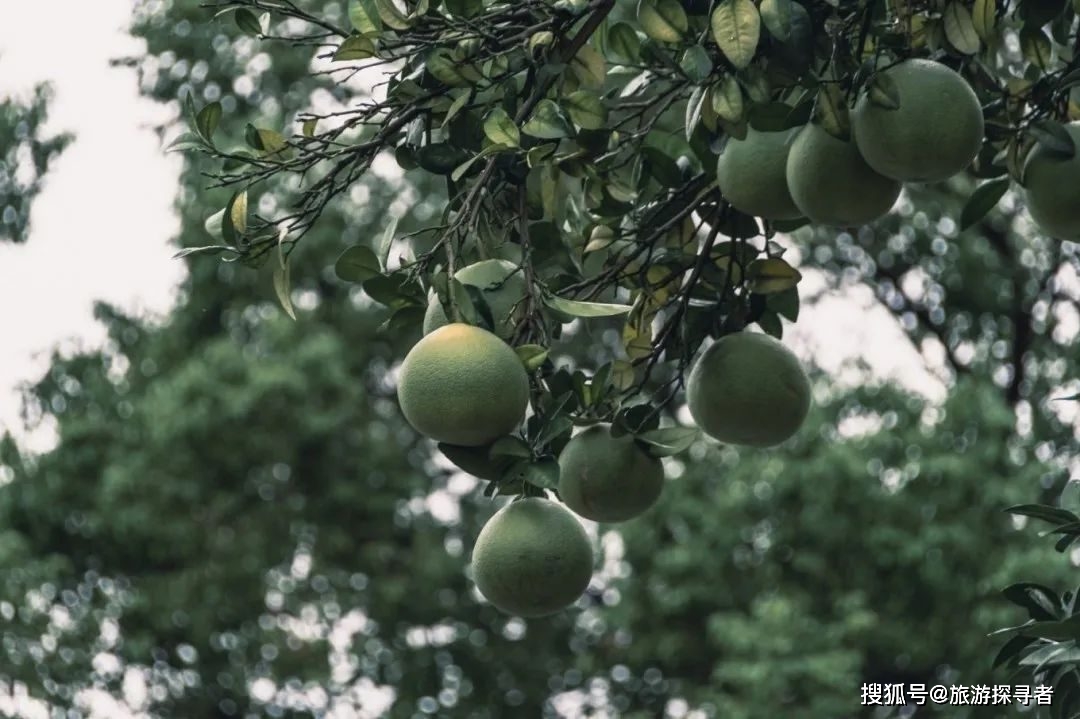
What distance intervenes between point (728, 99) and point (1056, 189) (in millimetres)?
509

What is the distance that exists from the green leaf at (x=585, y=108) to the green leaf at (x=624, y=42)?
0.36 m

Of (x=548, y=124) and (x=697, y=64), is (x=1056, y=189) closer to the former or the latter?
(x=697, y=64)

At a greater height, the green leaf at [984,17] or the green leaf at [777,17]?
the green leaf at [984,17]

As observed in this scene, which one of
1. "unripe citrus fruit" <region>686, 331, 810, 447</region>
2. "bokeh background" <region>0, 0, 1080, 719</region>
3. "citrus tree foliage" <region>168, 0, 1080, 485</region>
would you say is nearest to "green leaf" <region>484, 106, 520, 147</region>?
"citrus tree foliage" <region>168, 0, 1080, 485</region>

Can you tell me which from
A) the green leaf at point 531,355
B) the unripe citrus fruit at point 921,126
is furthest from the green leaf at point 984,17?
the green leaf at point 531,355

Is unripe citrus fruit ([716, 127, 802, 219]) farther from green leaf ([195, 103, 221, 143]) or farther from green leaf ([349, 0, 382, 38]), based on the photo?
green leaf ([195, 103, 221, 143])

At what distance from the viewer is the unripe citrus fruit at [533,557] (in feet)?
6.40

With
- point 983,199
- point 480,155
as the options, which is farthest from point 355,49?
point 983,199

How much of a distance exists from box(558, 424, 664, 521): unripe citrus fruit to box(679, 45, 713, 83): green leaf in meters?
0.47

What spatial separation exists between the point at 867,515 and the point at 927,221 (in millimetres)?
2920

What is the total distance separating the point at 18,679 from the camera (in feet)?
30.7

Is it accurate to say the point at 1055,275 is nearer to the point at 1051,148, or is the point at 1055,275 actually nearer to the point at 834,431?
the point at 834,431

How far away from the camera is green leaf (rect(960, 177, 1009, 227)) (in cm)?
251

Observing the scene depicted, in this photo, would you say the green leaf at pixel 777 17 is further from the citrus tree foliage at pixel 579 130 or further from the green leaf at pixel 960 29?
the green leaf at pixel 960 29
